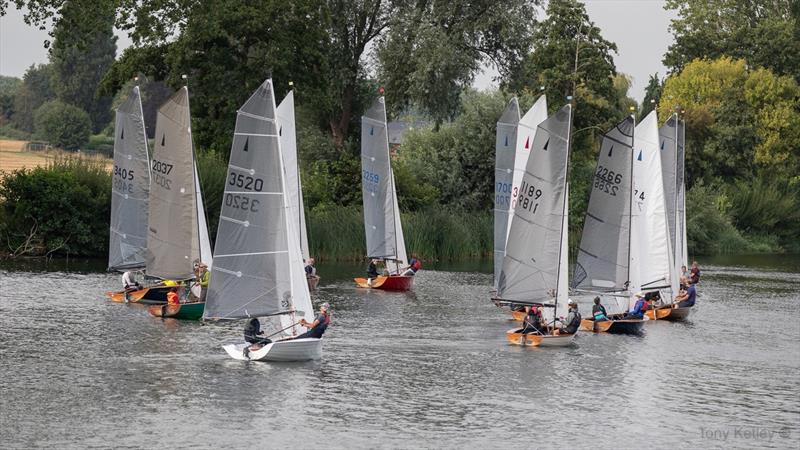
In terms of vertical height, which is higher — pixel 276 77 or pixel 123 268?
pixel 276 77

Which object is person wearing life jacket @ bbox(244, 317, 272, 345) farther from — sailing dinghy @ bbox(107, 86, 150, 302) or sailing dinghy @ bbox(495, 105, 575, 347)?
sailing dinghy @ bbox(107, 86, 150, 302)

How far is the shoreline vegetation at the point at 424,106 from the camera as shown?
78750mm

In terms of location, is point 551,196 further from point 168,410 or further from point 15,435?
point 15,435

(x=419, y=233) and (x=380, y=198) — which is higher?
(x=380, y=198)

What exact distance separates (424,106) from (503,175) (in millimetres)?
40712

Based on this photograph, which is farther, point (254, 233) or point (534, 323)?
point (534, 323)

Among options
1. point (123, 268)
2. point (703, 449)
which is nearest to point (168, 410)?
point (703, 449)

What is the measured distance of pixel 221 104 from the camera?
8894 centimetres

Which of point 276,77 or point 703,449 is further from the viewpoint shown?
point 276,77

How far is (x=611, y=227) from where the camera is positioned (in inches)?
2160

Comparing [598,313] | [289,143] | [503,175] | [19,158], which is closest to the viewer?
[598,313]

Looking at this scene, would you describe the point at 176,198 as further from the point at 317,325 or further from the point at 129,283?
the point at 317,325

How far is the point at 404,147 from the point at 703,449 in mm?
67512

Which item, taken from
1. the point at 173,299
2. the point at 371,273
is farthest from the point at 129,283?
the point at 371,273
